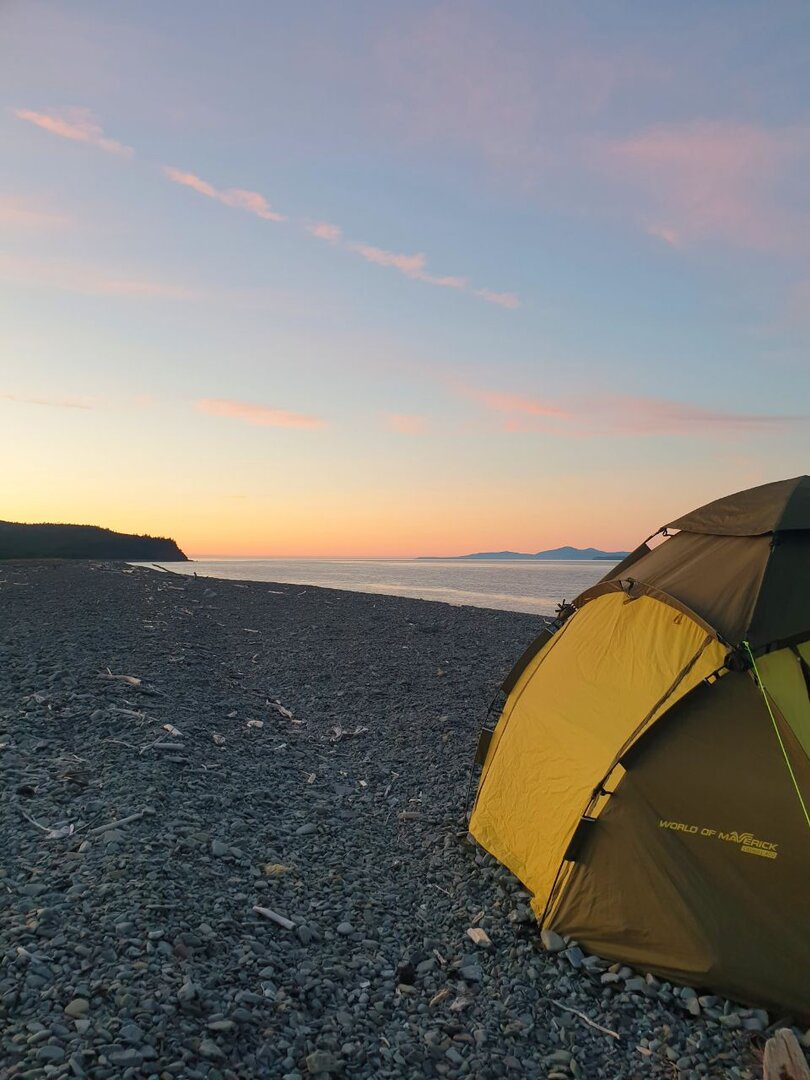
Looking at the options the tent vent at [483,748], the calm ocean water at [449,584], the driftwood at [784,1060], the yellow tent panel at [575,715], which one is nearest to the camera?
the driftwood at [784,1060]

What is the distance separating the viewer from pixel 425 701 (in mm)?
13922

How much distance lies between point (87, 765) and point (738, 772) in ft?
22.2

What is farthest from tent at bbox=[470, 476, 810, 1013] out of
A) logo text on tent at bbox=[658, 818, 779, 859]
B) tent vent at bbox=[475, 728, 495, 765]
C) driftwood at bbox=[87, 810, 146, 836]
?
driftwood at bbox=[87, 810, 146, 836]

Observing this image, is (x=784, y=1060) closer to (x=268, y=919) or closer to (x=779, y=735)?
(x=779, y=735)

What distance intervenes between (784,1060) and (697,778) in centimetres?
179

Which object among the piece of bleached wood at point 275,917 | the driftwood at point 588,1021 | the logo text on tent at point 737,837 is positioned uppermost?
the logo text on tent at point 737,837

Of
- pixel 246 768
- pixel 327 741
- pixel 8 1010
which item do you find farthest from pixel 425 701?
pixel 8 1010

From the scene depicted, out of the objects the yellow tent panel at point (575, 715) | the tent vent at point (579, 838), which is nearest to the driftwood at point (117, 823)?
the yellow tent panel at point (575, 715)

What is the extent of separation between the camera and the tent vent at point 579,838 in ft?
18.9

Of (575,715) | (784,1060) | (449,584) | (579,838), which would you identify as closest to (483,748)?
(575,715)

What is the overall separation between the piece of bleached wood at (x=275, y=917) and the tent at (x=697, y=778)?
209 cm

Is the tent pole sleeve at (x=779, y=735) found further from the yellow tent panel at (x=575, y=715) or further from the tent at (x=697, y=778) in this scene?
the yellow tent panel at (x=575, y=715)

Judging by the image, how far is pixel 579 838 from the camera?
579 centimetres

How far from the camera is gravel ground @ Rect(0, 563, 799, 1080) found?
14.2 ft
